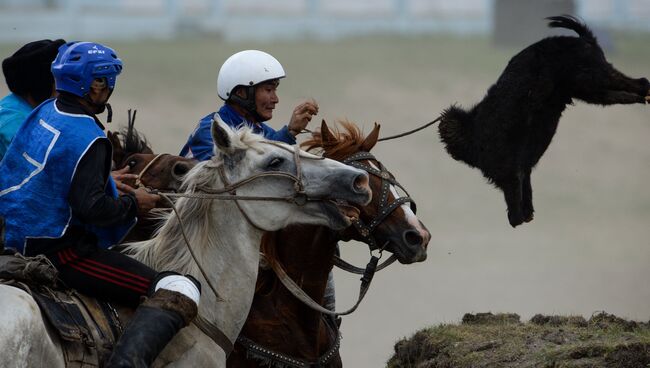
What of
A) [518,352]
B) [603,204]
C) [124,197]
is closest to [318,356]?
[518,352]

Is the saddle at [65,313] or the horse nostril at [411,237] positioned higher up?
the horse nostril at [411,237]

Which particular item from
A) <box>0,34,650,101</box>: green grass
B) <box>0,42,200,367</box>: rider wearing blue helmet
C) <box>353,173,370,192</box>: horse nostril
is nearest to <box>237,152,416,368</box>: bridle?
<box>353,173,370,192</box>: horse nostril

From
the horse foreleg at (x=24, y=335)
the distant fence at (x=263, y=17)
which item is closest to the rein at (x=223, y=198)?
the horse foreleg at (x=24, y=335)

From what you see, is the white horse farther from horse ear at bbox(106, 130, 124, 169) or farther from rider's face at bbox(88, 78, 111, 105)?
horse ear at bbox(106, 130, 124, 169)

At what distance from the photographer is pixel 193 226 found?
6.73m

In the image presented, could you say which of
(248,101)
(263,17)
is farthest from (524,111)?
(263,17)

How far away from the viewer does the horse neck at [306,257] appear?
8016 mm

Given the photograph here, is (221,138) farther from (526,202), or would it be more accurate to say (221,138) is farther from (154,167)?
(526,202)

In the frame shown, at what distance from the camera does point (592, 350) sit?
8031 millimetres

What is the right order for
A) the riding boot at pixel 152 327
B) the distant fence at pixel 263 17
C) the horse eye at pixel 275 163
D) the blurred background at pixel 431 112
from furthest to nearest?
the distant fence at pixel 263 17, the blurred background at pixel 431 112, the horse eye at pixel 275 163, the riding boot at pixel 152 327

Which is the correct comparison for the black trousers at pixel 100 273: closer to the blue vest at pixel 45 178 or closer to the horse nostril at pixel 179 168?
the blue vest at pixel 45 178

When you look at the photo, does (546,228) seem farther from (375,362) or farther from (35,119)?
(35,119)

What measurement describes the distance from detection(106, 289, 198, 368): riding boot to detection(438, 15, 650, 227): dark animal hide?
3.77 m

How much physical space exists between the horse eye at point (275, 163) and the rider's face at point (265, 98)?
2.10m
